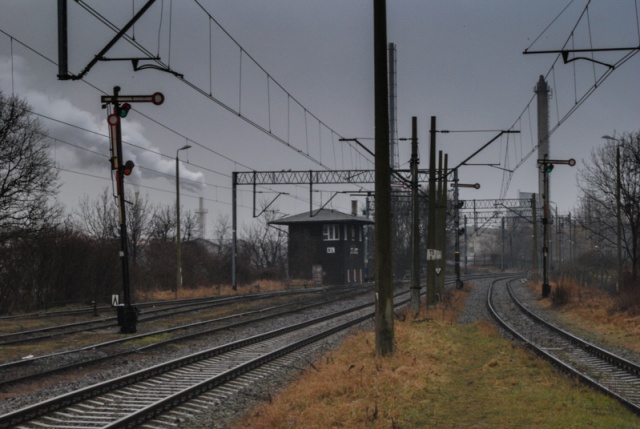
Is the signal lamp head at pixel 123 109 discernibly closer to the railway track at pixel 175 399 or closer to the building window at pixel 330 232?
the railway track at pixel 175 399

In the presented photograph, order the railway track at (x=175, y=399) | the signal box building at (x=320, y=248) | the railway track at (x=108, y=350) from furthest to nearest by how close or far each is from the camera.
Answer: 1. the signal box building at (x=320, y=248)
2. the railway track at (x=108, y=350)
3. the railway track at (x=175, y=399)

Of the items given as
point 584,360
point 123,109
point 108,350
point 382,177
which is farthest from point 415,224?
point 382,177

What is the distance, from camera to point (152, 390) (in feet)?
39.9

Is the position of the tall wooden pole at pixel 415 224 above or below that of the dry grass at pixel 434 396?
above

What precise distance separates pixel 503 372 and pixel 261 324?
13064 mm

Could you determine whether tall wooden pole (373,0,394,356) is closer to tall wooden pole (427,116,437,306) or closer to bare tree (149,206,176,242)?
tall wooden pole (427,116,437,306)

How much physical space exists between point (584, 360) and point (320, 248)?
5164 cm

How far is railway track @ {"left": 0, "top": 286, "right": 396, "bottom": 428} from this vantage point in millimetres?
9852

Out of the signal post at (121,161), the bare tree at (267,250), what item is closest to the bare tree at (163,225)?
the bare tree at (267,250)

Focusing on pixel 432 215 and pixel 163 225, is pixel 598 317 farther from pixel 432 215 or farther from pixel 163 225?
pixel 163 225

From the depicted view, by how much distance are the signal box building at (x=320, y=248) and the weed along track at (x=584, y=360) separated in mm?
40400

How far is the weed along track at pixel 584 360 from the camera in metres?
12.7

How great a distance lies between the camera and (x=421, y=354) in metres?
15.1

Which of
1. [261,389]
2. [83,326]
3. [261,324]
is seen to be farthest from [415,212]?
[261,389]
